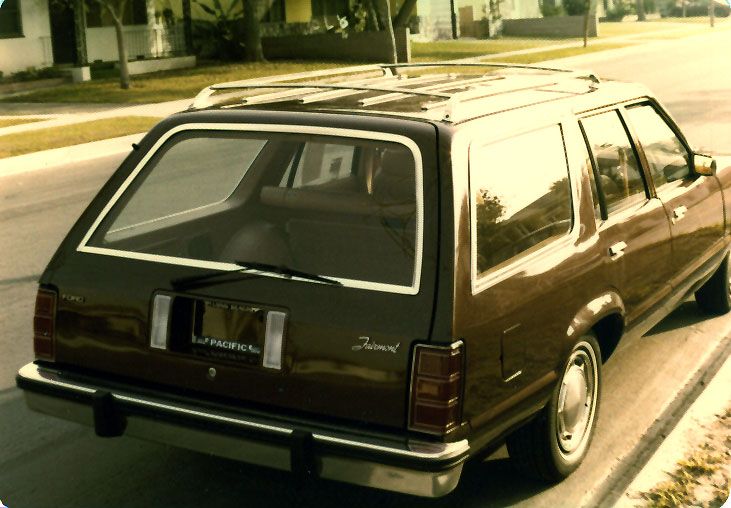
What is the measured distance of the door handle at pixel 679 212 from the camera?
235 inches

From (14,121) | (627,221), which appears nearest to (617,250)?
(627,221)

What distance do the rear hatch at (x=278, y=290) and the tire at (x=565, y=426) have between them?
3.05 feet

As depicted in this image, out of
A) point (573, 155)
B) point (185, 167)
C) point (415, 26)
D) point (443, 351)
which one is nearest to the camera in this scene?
point (443, 351)

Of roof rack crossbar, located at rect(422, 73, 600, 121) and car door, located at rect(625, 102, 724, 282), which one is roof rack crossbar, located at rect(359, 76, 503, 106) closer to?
roof rack crossbar, located at rect(422, 73, 600, 121)

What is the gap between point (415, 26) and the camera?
54.6 m

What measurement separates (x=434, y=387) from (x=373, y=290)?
411mm

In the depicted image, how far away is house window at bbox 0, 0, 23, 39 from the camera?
112ft

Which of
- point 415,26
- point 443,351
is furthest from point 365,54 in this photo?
point 443,351

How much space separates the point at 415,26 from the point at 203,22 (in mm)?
15429

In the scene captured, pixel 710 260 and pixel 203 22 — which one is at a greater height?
pixel 203 22

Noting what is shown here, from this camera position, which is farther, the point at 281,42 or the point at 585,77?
the point at 281,42

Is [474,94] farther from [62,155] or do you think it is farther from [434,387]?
[62,155]

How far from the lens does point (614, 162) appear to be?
5.43 m

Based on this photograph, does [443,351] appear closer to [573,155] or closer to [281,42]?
[573,155]
